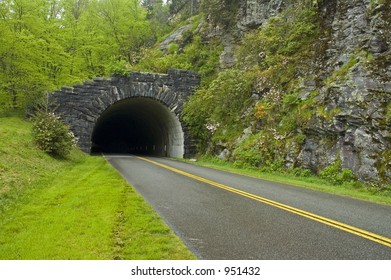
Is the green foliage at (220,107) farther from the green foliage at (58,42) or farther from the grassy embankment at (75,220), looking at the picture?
the grassy embankment at (75,220)

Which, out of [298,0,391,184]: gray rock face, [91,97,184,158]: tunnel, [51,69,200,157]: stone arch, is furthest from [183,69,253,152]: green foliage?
[298,0,391,184]: gray rock face

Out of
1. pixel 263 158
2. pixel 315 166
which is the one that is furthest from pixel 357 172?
pixel 263 158

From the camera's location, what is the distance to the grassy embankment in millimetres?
5668

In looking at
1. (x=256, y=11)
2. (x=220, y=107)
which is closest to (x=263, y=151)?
(x=220, y=107)

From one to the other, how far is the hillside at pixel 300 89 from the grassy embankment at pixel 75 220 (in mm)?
9227

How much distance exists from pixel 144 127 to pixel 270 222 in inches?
1394

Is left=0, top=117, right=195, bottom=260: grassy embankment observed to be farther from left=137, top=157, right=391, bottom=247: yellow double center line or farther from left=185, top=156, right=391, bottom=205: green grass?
left=185, top=156, right=391, bottom=205: green grass

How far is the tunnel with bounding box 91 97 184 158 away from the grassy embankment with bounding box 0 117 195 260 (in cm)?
1725

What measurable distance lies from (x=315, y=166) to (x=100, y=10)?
3324 centimetres

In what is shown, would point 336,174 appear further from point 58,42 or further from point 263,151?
point 58,42

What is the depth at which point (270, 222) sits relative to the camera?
746cm

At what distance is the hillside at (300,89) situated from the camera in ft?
50.4

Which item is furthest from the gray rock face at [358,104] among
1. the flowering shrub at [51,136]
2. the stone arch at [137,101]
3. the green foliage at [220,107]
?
the stone arch at [137,101]
